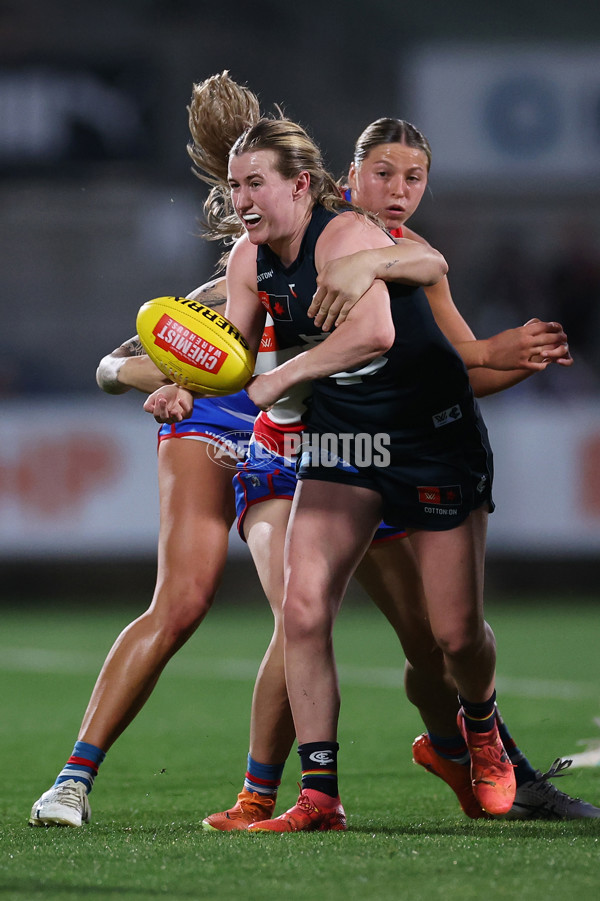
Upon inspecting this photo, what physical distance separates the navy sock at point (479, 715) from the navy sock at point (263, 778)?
1.95ft

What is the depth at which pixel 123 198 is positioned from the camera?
16906mm

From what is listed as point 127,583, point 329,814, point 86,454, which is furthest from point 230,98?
point 127,583

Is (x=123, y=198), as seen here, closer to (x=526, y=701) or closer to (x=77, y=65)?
(x=77, y=65)

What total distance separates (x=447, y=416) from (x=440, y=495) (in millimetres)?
238

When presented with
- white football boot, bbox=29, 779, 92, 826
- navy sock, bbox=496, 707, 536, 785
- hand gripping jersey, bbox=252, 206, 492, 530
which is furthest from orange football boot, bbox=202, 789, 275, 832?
hand gripping jersey, bbox=252, 206, 492, 530

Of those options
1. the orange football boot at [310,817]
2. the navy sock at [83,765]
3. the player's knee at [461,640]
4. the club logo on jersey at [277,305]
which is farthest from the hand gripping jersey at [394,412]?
the navy sock at [83,765]

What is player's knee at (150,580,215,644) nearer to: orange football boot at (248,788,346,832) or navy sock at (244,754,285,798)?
navy sock at (244,754,285,798)

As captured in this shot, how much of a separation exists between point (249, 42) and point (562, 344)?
1309cm

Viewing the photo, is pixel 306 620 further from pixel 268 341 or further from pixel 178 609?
pixel 268 341

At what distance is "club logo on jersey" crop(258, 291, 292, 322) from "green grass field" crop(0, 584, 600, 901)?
57.3 inches

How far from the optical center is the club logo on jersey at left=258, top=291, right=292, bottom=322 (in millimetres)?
4035

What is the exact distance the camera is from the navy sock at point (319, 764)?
3.89 meters

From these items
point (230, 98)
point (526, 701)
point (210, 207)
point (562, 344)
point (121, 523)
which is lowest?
point (526, 701)

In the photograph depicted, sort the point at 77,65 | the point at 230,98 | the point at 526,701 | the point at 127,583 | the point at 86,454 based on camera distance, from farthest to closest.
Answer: the point at 77,65 → the point at 127,583 → the point at 86,454 → the point at 526,701 → the point at 230,98
